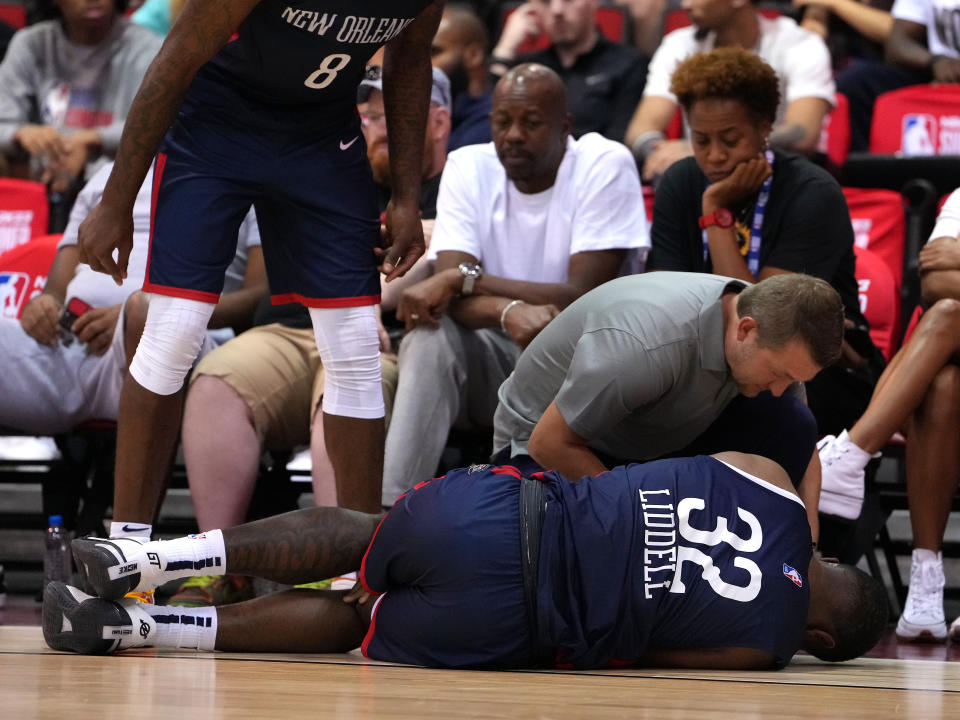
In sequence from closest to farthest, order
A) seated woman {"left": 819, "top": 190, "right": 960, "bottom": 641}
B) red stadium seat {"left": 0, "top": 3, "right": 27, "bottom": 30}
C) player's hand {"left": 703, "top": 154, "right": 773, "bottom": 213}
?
seated woman {"left": 819, "top": 190, "right": 960, "bottom": 641}
player's hand {"left": 703, "top": 154, "right": 773, "bottom": 213}
red stadium seat {"left": 0, "top": 3, "right": 27, "bottom": 30}

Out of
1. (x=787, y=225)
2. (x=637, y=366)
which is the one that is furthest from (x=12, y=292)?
(x=637, y=366)

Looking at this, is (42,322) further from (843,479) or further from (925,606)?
(925,606)

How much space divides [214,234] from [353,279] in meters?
0.31

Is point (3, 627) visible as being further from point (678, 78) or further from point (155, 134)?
point (678, 78)

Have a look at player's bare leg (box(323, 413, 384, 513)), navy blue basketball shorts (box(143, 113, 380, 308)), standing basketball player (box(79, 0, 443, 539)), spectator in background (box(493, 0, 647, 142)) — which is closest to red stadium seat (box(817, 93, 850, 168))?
spectator in background (box(493, 0, 647, 142))

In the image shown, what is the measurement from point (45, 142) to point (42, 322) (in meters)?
1.26

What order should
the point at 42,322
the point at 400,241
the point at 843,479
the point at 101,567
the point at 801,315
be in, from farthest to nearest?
the point at 42,322, the point at 843,479, the point at 400,241, the point at 801,315, the point at 101,567

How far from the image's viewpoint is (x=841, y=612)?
270cm

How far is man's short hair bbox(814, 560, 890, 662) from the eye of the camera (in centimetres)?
270

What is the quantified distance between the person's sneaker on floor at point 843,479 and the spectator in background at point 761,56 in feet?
4.86

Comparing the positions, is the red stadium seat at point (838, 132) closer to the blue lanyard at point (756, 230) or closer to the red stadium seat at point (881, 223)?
the red stadium seat at point (881, 223)

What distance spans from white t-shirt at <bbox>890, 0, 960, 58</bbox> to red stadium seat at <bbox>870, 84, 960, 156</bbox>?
11.2 inches

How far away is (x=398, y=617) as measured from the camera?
2537 mm

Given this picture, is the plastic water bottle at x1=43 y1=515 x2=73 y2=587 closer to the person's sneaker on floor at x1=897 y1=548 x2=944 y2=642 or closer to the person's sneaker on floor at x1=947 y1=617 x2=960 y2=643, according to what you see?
the person's sneaker on floor at x1=897 y1=548 x2=944 y2=642
